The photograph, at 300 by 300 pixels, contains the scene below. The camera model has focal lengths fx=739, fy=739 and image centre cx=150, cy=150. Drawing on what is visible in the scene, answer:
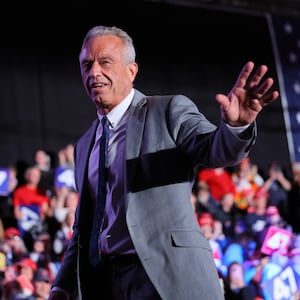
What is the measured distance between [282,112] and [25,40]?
4.43 metres

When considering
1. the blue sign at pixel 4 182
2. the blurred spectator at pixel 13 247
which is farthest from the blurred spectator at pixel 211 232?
the blue sign at pixel 4 182

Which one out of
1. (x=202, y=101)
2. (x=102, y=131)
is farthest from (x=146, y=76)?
(x=102, y=131)

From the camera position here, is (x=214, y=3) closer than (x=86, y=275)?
No

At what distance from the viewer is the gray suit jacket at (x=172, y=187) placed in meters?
1.91

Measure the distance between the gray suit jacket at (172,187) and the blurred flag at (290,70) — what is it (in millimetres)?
9690

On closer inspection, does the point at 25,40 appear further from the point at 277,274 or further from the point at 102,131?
the point at 102,131

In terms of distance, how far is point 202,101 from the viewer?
11922 mm

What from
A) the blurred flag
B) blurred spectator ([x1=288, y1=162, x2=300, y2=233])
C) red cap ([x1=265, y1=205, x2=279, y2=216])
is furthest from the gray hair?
the blurred flag

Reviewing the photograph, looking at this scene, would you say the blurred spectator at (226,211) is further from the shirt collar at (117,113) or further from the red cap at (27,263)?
the shirt collar at (117,113)

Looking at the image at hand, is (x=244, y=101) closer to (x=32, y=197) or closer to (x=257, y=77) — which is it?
(x=257, y=77)

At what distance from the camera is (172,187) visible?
6.59ft

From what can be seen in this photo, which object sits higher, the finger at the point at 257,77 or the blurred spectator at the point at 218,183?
the blurred spectator at the point at 218,183

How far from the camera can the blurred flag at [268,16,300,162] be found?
11672mm

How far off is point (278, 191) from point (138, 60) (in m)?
3.62
